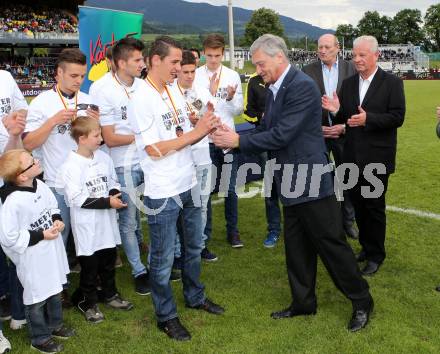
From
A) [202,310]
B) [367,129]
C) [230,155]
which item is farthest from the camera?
[230,155]

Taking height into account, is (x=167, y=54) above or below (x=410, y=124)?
above

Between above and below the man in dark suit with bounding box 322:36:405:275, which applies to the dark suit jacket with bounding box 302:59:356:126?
above

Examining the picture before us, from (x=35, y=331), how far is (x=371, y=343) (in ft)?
8.57

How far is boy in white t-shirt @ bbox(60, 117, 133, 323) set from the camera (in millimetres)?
4059

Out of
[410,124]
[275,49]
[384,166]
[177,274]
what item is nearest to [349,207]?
[384,166]

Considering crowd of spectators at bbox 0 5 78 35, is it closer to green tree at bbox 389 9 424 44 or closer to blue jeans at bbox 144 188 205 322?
blue jeans at bbox 144 188 205 322

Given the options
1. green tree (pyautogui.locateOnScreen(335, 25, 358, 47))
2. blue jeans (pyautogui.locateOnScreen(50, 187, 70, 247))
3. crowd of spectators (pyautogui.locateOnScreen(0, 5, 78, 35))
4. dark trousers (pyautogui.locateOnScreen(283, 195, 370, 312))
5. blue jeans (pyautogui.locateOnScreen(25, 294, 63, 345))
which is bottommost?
blue jeans (pyautogui.locateOnScreen(25, 294, 63, 345))

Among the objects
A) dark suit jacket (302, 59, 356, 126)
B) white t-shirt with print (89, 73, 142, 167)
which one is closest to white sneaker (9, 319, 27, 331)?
white t-shirt with print (89, 73, 142, 167)

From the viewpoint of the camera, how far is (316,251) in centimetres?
427

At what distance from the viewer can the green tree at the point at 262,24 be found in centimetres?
9562

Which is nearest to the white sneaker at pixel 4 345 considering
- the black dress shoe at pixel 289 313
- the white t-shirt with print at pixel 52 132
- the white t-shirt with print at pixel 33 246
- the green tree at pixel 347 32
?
the white t-shirt with print at pixel 33 246

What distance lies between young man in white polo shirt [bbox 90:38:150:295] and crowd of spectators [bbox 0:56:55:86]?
117ft

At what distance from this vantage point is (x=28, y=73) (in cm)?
4156

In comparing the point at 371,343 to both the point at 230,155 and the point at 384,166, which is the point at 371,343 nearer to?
the point at 384,166
